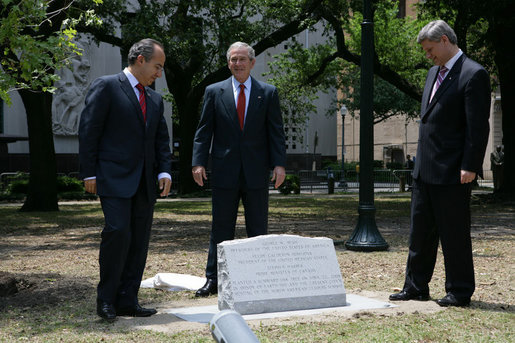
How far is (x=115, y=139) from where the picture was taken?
17.8ft

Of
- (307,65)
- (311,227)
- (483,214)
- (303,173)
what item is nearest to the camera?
(311,227)

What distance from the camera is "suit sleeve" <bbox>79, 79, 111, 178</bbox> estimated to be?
5320 millimetres

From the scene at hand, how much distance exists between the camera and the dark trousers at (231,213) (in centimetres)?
632

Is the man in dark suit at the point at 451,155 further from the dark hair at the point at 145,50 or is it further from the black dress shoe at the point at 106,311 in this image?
the black dress shoe at the point at 106,311

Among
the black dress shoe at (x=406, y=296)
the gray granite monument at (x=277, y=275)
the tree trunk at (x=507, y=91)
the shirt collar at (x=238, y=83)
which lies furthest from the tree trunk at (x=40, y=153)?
the black dress shoe at (x=406, y=296)

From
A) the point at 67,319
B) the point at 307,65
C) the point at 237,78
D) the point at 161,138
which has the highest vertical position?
the point at 307,65

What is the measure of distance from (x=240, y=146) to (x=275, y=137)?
348mm

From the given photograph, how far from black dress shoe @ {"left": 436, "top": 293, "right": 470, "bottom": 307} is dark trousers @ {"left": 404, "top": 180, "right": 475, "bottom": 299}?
0.12 ft

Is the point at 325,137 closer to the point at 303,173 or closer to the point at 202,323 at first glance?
the point at 303,173

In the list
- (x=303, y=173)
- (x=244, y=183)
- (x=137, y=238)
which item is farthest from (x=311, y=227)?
(x=303, y=173)

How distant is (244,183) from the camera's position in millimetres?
6301

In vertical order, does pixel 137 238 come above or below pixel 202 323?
above

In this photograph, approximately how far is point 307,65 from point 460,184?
2136 cm

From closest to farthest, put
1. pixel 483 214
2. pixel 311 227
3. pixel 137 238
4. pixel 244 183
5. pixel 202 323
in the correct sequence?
pixel 202 323 < pixel 137 238 < pixel 244 183 < pixel 311 227 < pixel 483 214
